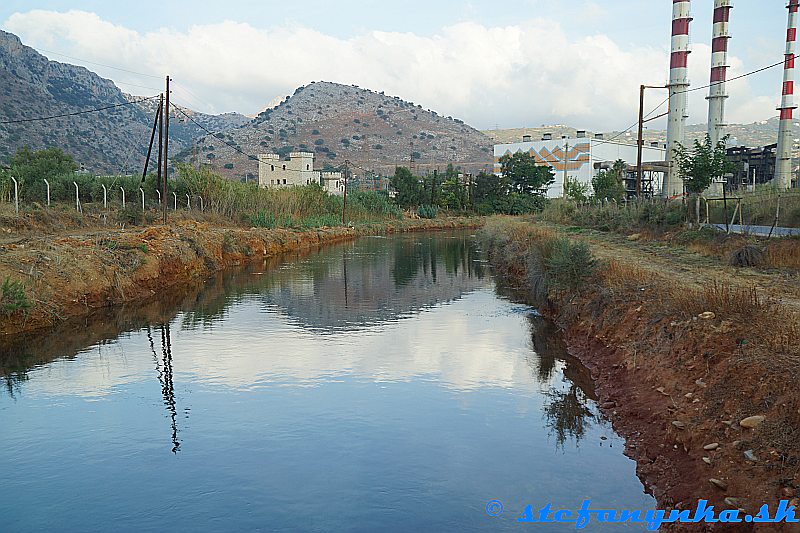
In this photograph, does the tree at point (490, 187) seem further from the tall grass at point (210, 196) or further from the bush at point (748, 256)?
the bush at point (748, 256)

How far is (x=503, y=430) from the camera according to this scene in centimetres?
974

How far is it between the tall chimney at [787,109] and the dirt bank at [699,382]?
40.0m

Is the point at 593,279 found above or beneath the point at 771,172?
beneath

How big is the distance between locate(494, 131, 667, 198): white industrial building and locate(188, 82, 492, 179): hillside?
34.4 metres

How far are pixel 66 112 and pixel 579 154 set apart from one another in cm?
6062

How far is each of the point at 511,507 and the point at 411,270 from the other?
2265 centimetres

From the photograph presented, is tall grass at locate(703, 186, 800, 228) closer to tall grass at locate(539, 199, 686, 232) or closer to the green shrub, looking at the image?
tall grass at locate(539, 199, 686, 232)

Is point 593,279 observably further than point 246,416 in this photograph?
Yes

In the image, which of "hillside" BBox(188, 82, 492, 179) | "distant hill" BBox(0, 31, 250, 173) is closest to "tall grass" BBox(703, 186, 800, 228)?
"distant hill" BBox(0, 31, 250, 173)

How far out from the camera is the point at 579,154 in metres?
84.0

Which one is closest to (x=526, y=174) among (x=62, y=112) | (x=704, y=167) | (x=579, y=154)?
(x=579, y=154)

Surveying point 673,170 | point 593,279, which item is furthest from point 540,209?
point 593,279

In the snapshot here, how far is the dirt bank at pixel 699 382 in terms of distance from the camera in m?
6.57

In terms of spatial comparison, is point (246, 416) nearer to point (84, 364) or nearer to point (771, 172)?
point (84, 364)
